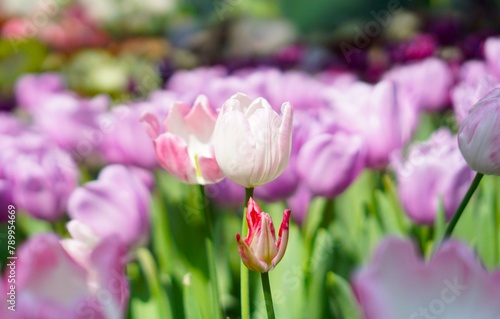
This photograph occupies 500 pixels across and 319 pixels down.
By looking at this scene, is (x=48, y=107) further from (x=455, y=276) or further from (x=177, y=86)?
(x=455, y=276)

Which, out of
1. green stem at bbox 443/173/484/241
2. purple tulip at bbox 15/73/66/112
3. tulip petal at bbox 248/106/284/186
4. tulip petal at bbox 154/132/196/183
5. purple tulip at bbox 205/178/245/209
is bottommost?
green stem at bbox 443/173/484/241

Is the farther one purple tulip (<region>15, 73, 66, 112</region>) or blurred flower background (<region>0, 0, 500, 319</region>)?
purple tulip (<region>15, 73, 66, 112</region>)

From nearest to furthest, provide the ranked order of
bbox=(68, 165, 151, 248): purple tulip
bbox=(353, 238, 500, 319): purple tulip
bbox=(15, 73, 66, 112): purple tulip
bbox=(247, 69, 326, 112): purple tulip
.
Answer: bbox=(353, 238, 500, 319): purple tulip, bbox=(68, 165, 151, 248): purple tulip, bbox=(247, 69, 326, 112): purple tulip, bbox=(15, 73, 66, 112): purple tulip

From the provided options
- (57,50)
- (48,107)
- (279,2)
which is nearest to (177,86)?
(48,107)

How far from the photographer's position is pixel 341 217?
737 millimetres

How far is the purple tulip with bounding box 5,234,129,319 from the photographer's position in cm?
38

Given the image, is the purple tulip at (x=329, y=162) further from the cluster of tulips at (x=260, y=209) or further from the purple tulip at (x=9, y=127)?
the purple tulip at (x=9, y=127)

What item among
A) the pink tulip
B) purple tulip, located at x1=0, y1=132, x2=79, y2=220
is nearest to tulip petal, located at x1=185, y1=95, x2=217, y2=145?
the pink tulip

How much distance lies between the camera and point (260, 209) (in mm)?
389

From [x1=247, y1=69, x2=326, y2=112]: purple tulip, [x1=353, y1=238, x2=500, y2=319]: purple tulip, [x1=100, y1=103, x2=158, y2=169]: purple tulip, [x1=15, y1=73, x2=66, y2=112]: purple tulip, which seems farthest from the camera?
[x1=15, y1=73, x2=66, y2=112]: purple tulip

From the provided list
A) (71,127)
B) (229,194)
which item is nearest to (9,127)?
(71,127)

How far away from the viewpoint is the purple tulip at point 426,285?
36cm

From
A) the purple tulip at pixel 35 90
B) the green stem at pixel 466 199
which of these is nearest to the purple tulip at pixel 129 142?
the green stem at pixel 466 199

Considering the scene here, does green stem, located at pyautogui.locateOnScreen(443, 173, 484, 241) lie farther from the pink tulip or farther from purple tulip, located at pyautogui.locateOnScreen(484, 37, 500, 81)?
purple tulip, located at pyautogui.locateOnScreen(484, 37, 500, 81)
